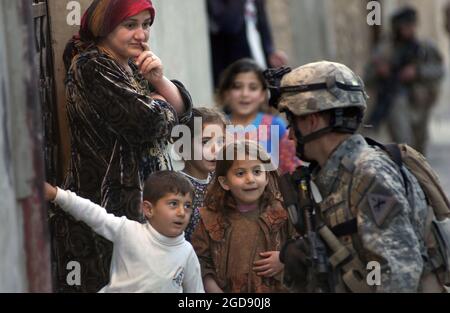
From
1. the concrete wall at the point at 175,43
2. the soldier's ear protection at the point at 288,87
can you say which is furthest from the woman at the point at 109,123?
the soldier's ear protection at the point at 288,87

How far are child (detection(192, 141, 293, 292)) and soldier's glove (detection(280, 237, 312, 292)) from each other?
58 cm

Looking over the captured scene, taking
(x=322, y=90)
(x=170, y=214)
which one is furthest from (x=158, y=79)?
(x=322, y=90)

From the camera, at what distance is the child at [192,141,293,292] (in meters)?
7.08

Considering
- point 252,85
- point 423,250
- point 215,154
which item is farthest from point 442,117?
point 423,250

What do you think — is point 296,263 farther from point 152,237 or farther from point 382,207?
point 152,237

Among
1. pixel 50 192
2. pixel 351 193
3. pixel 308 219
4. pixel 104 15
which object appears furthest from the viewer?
pixel 104 15

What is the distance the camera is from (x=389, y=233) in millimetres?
6027

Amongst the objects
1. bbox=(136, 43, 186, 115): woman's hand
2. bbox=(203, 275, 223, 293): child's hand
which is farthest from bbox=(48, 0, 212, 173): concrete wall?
bbox=(203, 275, 223, 293): child's hand

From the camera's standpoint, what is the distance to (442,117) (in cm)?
2336

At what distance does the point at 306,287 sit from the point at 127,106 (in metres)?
1.33

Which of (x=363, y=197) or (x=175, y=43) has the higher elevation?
(x=175, y=43)

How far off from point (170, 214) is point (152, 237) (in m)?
0.13

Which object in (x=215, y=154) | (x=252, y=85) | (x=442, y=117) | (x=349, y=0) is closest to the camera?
(x=215, y=154)
